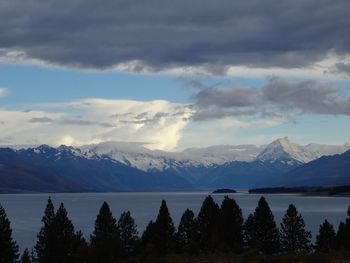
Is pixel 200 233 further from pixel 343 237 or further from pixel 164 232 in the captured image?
pixel 343 237

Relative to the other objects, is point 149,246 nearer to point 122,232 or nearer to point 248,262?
point 248,262

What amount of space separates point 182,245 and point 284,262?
133 ft

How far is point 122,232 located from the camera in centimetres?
9550

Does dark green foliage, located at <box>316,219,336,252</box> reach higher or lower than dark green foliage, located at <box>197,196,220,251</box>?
lower

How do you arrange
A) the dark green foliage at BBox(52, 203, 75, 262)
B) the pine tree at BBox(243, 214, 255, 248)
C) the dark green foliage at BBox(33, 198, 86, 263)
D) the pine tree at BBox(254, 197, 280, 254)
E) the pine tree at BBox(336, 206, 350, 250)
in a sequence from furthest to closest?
the pine tree at BBox(243, 214, 255, 248) < the pine tree at BBox(254, 197, 280, 254) < the dark green foliage at BBox(52, 203, 75, 262) < the dark green foliage at BBox(33, 198, 86, 263) < the pine tree at BBox(336, 206, 350, 250)

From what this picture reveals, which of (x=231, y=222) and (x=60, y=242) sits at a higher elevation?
(x=231, y=222)

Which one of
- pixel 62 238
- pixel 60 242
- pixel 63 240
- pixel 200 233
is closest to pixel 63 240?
pixel 63 240

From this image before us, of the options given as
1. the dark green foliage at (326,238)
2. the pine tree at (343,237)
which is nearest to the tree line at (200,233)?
the dark green foliage at (326,238)

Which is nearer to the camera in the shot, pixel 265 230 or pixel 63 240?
pixel 265 230

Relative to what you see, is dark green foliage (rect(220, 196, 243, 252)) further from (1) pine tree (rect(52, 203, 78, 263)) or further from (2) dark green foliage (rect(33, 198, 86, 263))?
(1) pine tree (rect(52, 203, 78, 263))

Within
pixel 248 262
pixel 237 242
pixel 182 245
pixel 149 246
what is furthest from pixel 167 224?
pixel 248 262

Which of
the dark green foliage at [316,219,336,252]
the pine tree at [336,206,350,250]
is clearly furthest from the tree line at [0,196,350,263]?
the pine tree at [336,206,350,250]

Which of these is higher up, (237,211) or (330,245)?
(237,211)

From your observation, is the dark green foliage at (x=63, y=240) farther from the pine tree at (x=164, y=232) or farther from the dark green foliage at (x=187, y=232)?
the dark green foliage at (x=187, y=232)
